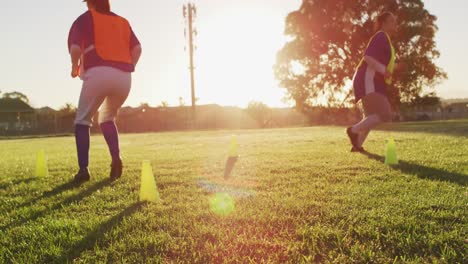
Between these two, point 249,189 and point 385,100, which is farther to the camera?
point 385,100

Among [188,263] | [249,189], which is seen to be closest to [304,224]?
[188,263]

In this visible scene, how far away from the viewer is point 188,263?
192cm

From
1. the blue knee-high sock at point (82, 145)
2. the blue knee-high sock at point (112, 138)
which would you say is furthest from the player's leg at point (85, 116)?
the blue knee-high sock at point (112, 138)

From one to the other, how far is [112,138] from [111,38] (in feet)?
Answer: 3.82

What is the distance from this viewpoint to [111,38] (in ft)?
14.5

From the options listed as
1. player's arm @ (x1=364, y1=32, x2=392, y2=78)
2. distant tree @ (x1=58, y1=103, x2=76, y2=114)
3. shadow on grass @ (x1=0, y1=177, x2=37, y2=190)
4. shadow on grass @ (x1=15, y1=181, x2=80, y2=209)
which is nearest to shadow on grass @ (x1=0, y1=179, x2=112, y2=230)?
shadow on grass @ (x1=15, y1=181, x2=80, y2=209)

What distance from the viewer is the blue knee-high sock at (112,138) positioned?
4.55 meters

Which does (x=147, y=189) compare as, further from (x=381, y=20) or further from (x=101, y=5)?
(x=381, y=20)

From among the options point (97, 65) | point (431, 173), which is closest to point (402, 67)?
point (431, 173)

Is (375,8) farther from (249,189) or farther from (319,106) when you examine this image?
(249,189)

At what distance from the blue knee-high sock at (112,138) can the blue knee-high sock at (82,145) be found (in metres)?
0.25

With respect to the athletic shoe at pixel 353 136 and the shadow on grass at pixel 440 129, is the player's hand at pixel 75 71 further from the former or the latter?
the shadow on grass at pixel 440 129

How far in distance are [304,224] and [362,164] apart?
9.38 ft

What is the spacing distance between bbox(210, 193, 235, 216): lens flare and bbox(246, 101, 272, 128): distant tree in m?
43.7
